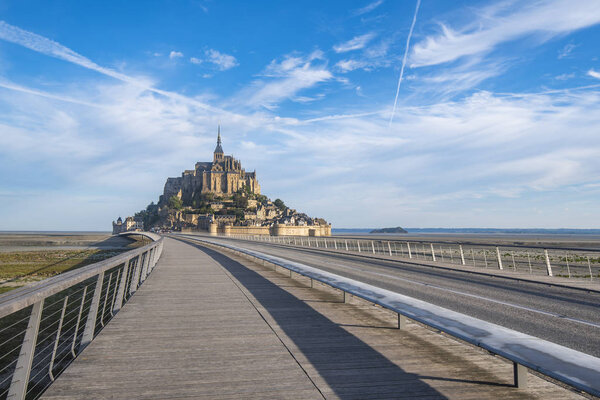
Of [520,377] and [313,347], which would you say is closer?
[520,377]

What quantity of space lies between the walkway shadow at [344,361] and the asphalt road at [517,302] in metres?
2.78

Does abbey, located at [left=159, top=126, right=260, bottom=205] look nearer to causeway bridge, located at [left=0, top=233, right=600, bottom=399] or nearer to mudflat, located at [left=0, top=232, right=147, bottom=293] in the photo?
mudflat, located at [left=0, top=232, right=147, bottom=293]

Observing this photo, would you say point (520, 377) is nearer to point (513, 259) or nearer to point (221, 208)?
point (513, 259)

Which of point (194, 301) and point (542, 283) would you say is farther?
point (542, 283)

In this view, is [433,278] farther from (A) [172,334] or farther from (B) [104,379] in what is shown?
(B) [104,379]

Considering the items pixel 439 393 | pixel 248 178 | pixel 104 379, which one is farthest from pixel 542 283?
pixel 248 178

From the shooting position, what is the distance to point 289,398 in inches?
137

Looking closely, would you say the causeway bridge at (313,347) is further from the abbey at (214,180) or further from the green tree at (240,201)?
the abbey at (214,180)

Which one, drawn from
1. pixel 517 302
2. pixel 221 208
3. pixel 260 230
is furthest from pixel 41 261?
pixel 221 208

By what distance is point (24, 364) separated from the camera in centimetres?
353

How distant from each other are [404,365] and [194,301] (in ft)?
17.0

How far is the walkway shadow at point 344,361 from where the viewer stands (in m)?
3.64

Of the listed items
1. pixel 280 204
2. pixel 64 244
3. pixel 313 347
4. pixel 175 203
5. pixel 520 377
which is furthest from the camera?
pixel 280 204

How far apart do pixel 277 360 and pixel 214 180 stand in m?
173
